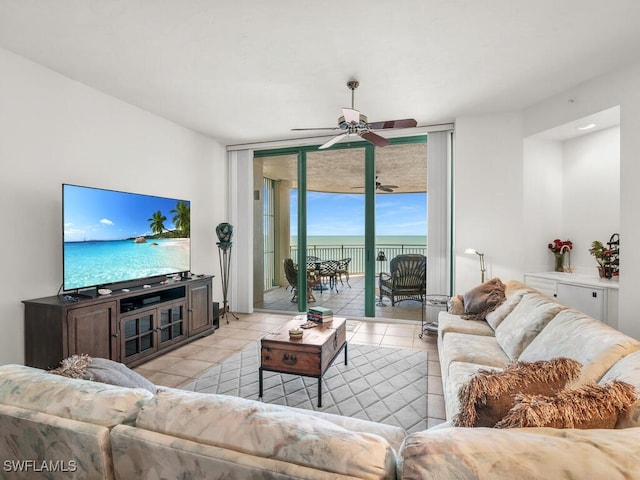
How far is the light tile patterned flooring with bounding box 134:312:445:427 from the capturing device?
116 inches

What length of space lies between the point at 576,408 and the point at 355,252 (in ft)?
16.1

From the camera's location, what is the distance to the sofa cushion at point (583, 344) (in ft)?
4.86

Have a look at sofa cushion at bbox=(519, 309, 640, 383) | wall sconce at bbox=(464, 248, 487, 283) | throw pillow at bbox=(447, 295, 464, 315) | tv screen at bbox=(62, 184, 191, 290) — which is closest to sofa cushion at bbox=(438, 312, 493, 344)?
throw pillow at bbox=(447, 295, 464, 315)

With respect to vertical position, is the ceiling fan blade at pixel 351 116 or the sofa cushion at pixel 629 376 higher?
the ceiling fan blade at pixel 351 116

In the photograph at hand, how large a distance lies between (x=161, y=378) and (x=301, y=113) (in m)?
3.36

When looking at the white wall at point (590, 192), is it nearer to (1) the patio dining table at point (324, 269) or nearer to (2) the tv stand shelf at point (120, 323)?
(1) the patio dining table at point (324, 269)

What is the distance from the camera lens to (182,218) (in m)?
4.22

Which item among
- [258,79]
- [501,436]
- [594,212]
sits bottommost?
[501,436]

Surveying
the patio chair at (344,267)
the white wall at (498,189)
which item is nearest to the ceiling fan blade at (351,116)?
the white wall at (498,189)

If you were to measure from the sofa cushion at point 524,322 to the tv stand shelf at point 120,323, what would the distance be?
334 cm

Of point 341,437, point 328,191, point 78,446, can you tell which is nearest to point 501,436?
point 341,437

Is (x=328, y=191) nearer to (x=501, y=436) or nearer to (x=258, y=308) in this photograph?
(x=258, y=308)

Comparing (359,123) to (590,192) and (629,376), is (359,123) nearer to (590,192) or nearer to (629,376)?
(629,376)

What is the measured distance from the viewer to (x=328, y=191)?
18.7 ft
